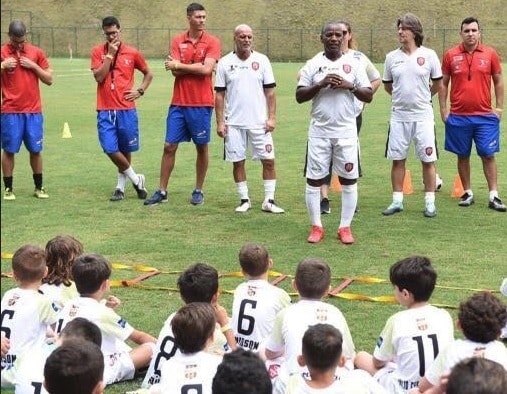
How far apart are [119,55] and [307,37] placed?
51.9 m

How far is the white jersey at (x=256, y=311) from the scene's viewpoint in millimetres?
5176

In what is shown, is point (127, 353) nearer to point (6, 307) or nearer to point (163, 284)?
point (6, 307)

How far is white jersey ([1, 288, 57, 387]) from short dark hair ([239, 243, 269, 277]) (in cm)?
123

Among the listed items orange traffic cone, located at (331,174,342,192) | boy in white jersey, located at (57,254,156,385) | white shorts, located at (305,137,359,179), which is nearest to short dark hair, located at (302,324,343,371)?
boy in white jersey, located at (57,254,156,385)

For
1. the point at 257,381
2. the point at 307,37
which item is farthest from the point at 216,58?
the point at 307,37

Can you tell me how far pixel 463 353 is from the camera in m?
4.06

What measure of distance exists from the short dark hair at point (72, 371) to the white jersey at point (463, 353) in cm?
172

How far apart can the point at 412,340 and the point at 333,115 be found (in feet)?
14.7

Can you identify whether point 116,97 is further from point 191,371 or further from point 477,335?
point 477,335

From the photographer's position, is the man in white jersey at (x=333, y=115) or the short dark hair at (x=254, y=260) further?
the man in white jersey at (x=333, y=115)

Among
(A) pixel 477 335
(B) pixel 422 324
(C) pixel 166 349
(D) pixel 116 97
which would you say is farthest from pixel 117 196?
(A) pixel 477 335

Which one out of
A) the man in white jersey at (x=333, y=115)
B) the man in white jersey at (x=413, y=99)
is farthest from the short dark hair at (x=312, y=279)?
the man in white jersey at (x=413, y=99)

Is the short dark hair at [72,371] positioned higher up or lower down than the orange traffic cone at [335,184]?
lower down

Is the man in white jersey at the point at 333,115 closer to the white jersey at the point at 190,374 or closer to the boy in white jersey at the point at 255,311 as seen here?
the boy in white jersey at the point at 255,311
